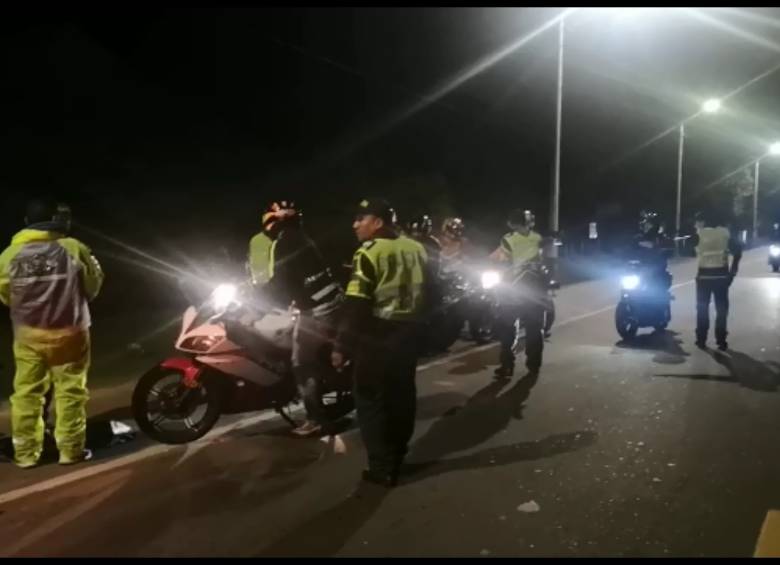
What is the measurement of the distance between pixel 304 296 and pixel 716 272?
663 cm

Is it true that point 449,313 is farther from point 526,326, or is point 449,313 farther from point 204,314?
point 204,314

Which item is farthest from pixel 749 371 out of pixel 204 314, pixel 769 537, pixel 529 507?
pixel 204 314

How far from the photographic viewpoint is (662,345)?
1105 centimetres

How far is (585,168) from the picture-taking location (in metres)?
35.8

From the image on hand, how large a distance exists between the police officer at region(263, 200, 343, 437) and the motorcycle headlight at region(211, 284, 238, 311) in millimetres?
317

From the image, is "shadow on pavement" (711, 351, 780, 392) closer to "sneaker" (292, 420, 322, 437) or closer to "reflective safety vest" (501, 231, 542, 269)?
"reflective safety vest" (501, 231, 542, 269)

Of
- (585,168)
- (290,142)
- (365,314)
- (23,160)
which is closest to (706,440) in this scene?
(365,314)

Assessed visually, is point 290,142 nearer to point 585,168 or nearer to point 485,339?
point 485,339

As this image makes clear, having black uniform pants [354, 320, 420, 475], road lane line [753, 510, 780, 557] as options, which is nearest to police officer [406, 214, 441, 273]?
black uniform pants [354, 320, 420, 475]

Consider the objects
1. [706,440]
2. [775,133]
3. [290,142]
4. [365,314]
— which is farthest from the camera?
[775,133]

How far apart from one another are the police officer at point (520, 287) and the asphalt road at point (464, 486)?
27.6 inches

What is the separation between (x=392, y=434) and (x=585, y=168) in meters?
31.9
